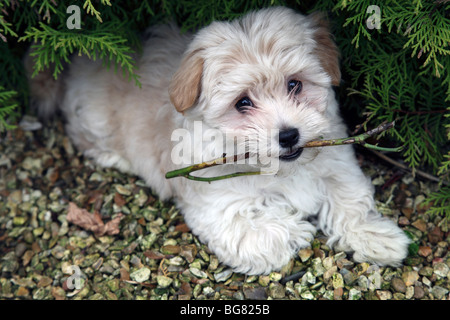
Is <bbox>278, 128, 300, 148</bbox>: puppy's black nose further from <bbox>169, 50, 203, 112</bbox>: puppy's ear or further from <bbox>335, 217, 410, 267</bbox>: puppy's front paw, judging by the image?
<bbox>335, 217, 410, 267</bbox>: puppy's front paw

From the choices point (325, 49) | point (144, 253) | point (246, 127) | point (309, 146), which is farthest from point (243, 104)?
point (144, 253)

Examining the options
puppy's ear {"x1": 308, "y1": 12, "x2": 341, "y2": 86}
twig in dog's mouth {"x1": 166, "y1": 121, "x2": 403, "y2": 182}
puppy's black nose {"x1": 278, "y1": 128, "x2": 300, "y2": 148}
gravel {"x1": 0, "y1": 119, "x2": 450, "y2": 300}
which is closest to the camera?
puppy's black nose {"x1": 278, "y1": 128, "x2": 300, "y2": 148}

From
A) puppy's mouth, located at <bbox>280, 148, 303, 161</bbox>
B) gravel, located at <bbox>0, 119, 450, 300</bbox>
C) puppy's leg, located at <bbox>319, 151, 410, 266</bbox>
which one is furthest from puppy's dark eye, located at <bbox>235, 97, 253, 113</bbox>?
gravel, located at <bbox>0, 119, 450, 300</bbox>

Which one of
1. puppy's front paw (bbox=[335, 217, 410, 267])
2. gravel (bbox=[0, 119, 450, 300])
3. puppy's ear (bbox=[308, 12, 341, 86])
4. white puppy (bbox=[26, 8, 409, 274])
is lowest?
gravel (bbox=[0, 119, 450, 300])

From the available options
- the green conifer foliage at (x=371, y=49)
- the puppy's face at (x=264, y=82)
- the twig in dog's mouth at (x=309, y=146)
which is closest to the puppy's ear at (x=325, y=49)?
the puppy's face at (x=264, y=82)

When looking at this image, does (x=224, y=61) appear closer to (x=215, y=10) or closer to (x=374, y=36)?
(x=215, y=10)

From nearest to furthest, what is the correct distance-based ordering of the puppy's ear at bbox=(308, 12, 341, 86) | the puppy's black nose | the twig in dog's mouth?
the puppy's black nose, the twig in dog's mouth, the puppy's ear at bbox=(308, 12, 341, 86)

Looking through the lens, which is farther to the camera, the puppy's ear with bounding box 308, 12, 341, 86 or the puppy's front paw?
the puppy's front paw
